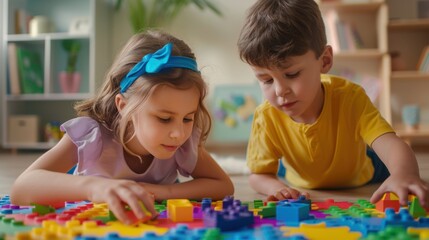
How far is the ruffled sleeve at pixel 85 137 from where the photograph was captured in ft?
3.78

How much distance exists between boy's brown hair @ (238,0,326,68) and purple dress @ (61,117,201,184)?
256 mm

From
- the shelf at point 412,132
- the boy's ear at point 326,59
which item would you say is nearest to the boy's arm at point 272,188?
the boy's ear at point 326,59

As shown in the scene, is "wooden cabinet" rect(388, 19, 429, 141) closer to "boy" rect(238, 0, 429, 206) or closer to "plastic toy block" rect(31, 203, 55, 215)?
"boy" rect(238, 0, 429, 206)

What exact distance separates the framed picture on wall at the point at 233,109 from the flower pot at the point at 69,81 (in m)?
0.93

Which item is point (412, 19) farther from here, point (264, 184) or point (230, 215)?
point (230, 215)

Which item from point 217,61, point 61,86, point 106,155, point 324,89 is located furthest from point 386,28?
point 106,155

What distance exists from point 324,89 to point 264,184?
12.6 inches

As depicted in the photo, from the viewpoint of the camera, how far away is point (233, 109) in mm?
3451

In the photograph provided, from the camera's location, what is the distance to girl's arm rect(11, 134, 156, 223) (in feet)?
2.83

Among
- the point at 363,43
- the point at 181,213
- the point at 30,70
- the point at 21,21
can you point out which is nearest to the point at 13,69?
the point at 30,70

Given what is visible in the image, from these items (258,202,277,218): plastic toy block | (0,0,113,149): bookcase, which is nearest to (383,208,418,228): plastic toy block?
(258,202,277,218): plastic toy block

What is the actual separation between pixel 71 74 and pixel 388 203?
9.29 feet

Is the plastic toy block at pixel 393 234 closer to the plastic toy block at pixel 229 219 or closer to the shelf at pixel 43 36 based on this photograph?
the plastic toy block at pixel 229 219

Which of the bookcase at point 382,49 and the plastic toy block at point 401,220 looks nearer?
the plastic toy block at point 401,220
